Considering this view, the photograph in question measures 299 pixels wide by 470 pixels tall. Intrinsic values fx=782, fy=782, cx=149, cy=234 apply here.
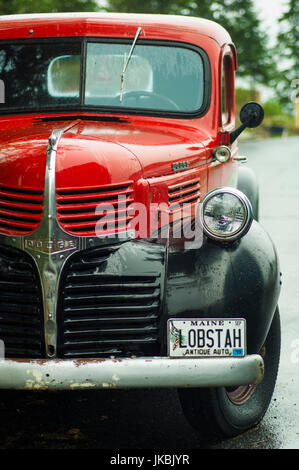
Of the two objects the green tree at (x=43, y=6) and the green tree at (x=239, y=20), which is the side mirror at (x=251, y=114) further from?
the green tree at (x=239, y=20)

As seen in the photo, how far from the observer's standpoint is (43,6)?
2698cm

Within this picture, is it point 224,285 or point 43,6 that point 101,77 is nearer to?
point 224,285

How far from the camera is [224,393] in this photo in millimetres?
3846

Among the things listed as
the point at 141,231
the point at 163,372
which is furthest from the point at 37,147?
the point at 163,372

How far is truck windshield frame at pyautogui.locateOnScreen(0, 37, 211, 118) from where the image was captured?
181 inches

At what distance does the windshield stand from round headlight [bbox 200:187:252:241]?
1.11 meters

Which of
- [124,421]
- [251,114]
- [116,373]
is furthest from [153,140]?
[124,421]

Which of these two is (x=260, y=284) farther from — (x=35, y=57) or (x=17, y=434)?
(x=35, y=57)

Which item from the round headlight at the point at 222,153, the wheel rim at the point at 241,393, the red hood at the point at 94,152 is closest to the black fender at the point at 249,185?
the round headlight at the point at 222,153

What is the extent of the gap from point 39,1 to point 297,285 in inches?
854

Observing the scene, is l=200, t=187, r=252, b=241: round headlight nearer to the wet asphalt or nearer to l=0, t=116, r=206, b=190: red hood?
l=0, t=116, r=206, b=190: red hood

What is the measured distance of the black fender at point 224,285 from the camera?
357 cm

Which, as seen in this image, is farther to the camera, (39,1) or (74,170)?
(39,1)

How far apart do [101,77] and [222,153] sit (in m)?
0.84
